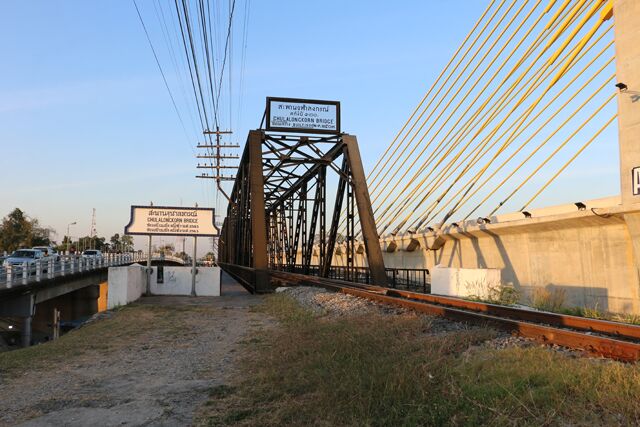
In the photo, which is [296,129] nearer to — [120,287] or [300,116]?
[300,116]

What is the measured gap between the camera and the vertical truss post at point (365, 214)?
1950 centimetres

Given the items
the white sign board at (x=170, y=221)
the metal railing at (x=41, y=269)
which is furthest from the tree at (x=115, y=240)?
the white sign board at (x=170, y=221)

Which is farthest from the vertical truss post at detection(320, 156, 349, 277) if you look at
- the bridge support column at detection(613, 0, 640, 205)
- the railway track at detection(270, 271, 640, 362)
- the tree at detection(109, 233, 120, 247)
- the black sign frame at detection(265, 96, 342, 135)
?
the tree at detection(109, 233, 120, 247)

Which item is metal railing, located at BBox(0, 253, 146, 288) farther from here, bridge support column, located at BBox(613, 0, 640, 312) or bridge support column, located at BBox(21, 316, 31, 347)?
bridge support column, located at BBox(613, 0, 640, 312)

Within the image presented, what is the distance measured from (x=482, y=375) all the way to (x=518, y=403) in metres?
0.80

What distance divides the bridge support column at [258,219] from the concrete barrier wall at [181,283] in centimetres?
179

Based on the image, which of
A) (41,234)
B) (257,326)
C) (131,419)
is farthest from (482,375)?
(41,234)

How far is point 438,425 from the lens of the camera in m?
3.92

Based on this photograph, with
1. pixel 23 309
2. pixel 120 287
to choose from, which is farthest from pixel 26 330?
pixel 120 287

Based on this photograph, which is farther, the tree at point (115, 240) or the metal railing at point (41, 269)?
the tree at point (115, 240)

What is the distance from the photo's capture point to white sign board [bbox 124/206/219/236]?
21859mm

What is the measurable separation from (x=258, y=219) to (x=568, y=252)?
12.7 metres

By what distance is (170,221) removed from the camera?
2211 cm

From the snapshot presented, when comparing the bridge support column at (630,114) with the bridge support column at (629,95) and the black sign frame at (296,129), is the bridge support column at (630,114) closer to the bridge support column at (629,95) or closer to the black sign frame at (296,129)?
the bridge support column at (629,95)
